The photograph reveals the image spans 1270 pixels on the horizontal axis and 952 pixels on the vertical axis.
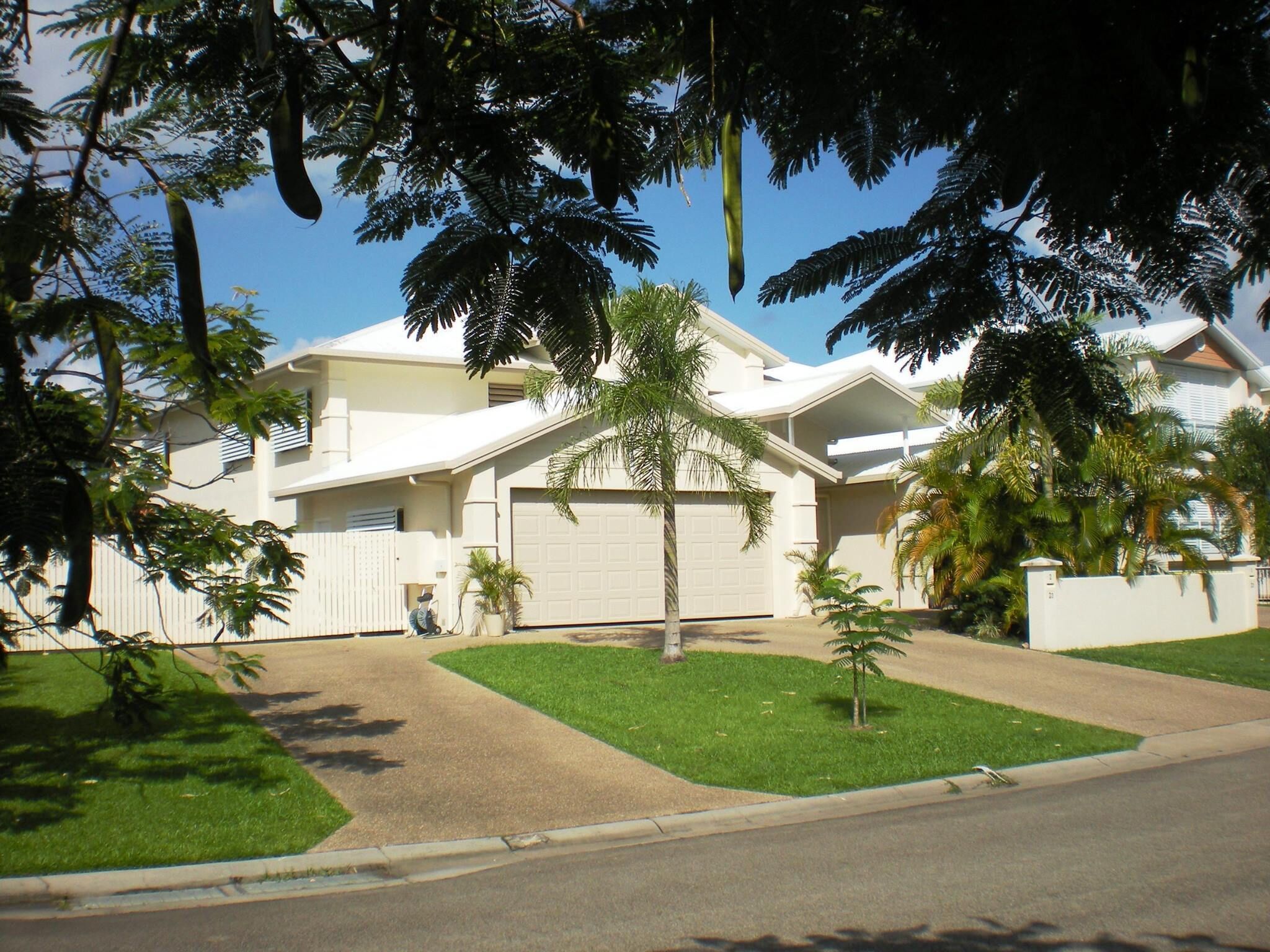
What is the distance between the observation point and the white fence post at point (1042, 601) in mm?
16375

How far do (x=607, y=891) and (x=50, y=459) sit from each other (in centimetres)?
475

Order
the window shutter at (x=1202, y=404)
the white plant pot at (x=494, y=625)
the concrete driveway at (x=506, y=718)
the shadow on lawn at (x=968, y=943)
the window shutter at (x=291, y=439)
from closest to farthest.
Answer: the shadow on lawn at (x=968, y=943) → the concrete driveway at (x=506, y=718) → the white plant pot at (x=494, y=625) → the window shutter at (x=291, y=439) → the window shutter at (x=1202, y=404)

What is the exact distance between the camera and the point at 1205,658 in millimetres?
16047

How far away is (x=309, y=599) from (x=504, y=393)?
6925 millimetres

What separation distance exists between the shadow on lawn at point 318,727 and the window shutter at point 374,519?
6367mm

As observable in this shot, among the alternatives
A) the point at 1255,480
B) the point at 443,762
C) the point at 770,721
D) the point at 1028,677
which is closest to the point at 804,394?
the point at 1028,677

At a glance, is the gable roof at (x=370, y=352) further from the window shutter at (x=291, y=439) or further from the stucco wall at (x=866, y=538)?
the stucco wall at (x=866, y=538)

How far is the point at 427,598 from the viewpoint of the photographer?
18234mm

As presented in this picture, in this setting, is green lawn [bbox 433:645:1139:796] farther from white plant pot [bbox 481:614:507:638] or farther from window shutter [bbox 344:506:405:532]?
window shutter [bbox 344:506:405:532]

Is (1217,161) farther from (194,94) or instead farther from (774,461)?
(774,461)

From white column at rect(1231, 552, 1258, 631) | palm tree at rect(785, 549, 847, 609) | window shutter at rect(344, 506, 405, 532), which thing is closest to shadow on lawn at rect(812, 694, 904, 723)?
palm tree at rect(785, 549, 847, 609)

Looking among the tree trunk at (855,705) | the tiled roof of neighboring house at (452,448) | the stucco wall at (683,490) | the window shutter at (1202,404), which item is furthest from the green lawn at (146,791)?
the window shutter at (1202,404)

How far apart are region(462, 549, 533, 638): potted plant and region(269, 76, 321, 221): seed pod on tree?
50.1 feet

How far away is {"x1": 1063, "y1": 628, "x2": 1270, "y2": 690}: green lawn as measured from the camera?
14.6 m
